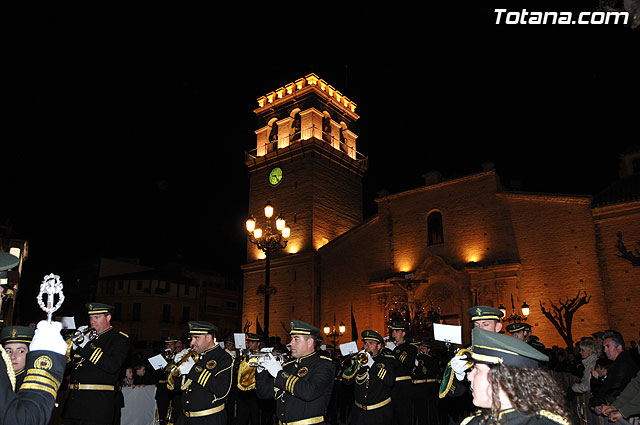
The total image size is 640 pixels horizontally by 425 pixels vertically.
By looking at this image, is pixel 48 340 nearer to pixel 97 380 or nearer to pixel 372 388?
pixel 97 380

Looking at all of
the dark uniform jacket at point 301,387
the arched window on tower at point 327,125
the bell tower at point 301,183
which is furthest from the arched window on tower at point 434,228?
the dark uniform jacket at point 301,387

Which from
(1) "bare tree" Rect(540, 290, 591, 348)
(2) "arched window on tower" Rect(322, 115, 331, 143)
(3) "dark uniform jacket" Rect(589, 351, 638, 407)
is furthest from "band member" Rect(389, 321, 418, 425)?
(2) "arched window on tower" Rect(322, 115, 331, 143)

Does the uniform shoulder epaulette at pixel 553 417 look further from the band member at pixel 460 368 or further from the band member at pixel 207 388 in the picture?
the band member at pixel 207 388

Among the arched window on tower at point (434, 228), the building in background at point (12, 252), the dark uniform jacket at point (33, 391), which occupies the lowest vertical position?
the dark uniform jacket at point (33, 391)

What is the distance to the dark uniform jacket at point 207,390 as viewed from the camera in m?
5.94

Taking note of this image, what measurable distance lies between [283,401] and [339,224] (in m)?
27.5

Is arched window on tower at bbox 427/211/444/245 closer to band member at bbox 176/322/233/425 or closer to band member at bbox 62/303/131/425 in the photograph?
band member at bbox 176/322/233/425

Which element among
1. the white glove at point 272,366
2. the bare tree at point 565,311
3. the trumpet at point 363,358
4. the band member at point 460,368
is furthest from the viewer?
Answer: the bare tree at point 565,311

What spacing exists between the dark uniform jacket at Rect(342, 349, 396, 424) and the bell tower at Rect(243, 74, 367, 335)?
21609 mm

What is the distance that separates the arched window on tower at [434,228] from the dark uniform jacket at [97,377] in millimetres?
22949

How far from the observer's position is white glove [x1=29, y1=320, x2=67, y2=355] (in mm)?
2730

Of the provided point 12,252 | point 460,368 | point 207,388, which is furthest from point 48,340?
point 12,252

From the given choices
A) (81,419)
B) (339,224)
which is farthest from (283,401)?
(339,224)

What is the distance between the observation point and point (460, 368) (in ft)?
12.3
